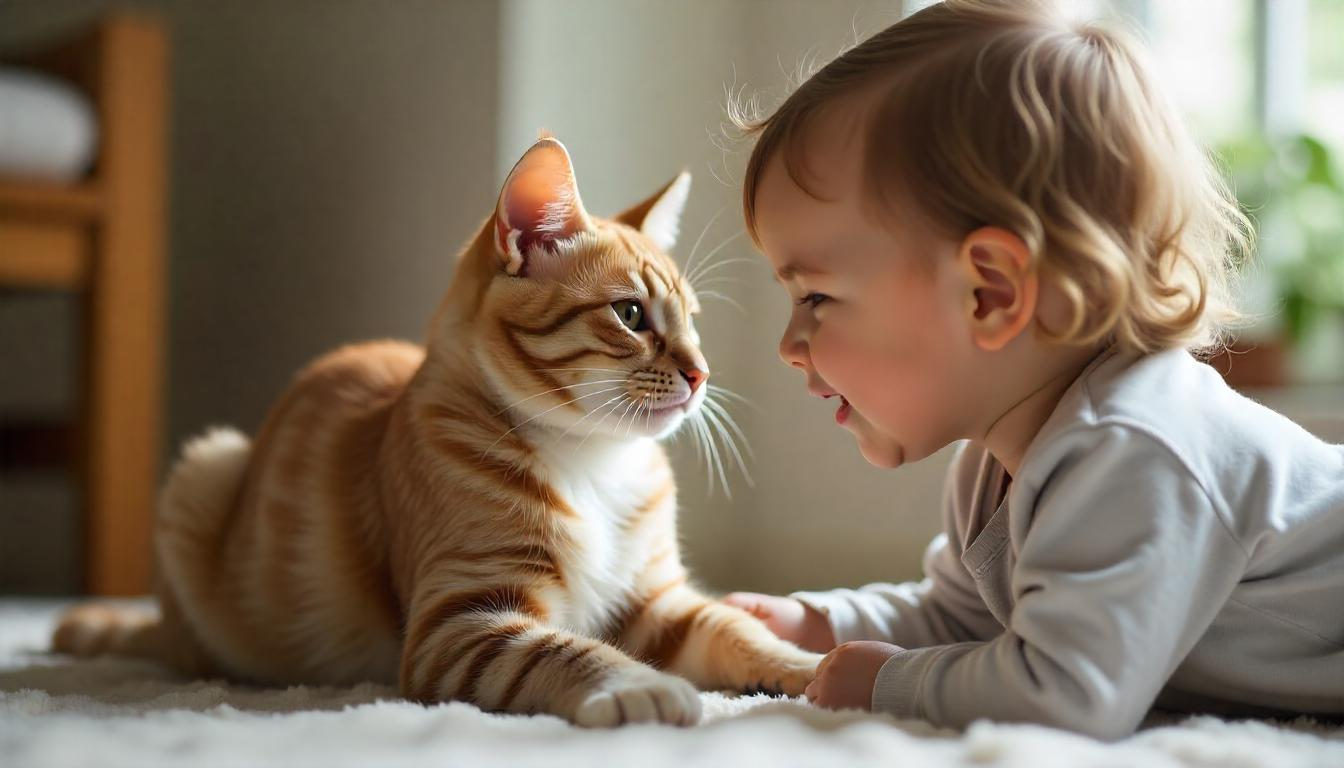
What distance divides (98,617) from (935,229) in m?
1.15

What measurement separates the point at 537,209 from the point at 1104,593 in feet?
2.05

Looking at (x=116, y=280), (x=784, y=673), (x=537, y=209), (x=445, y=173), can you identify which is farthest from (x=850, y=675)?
(x=116, y=280)

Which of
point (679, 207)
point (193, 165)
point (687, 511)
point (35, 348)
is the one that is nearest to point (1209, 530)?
point (679, 207)

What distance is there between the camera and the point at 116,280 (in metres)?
2.24

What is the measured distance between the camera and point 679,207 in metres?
1.35

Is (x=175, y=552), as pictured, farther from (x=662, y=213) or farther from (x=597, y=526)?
(x=662, y=213)

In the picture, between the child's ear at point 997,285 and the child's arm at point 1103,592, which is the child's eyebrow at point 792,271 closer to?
the child's ear at point 997,285

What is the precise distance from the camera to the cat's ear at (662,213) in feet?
4.22

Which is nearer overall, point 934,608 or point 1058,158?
point 1058,158

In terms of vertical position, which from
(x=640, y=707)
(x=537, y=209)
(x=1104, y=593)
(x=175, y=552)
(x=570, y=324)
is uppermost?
(x=537, y=209)

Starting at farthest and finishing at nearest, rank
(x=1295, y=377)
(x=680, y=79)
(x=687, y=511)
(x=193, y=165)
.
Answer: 1. (x=193, y=165)
2. (x=1295, y=377)
3. (x=680, y=79)
4. (x=687, y=511)

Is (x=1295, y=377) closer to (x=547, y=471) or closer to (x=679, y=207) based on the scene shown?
(x=679, y=207)

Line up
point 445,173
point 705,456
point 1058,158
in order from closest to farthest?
1. point 1058,158
2. point 705,456
3. point 445,173

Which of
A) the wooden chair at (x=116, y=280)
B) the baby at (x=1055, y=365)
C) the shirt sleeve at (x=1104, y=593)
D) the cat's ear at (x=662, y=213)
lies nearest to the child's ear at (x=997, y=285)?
the baby at (x=1055, y=365)
